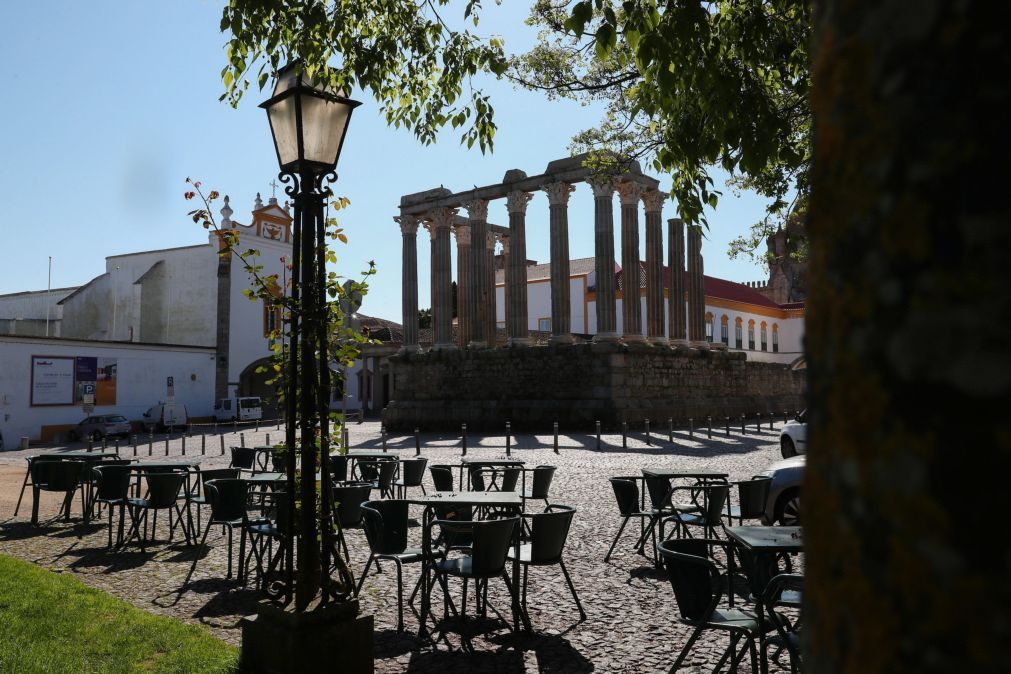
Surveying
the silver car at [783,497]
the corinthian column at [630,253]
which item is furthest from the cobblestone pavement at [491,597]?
the corinthian column at [630,253]

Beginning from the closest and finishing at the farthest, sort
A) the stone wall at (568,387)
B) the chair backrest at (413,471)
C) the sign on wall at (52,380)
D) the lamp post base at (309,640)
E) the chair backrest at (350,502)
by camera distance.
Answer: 1. the lamp post base at (309,640)
2. the chair backrest at (350,502)
3. the chair backrest at (413,471)
4. the stone wall at (568,387)
5. the sign on wall at (52,380)

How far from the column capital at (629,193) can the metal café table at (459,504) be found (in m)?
26.6

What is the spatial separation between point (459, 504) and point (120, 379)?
107 ft

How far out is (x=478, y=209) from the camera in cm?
3597

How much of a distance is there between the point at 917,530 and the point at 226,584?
7.59m

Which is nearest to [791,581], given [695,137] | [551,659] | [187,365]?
[551,659]

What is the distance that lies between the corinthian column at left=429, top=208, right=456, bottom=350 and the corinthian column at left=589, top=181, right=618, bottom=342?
780cm

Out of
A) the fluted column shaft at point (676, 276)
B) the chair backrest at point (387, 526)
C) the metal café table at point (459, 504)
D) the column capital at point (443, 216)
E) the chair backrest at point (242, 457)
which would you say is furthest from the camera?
the column capital at point (443, 216)

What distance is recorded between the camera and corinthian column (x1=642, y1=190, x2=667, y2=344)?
3438 centimetres

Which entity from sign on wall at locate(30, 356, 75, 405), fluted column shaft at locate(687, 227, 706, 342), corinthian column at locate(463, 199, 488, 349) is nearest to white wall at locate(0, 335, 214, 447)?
sign on wall at locate(30, 356, 75, 405)

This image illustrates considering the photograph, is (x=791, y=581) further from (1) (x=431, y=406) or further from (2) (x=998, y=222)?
(1) (x=431, y=406)

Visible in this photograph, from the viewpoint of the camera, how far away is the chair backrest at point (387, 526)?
644 centimetres

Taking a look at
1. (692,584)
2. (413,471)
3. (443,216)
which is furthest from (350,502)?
(443,216)

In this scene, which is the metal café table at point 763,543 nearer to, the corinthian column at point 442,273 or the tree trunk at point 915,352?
the tree trunk at point 915,352
